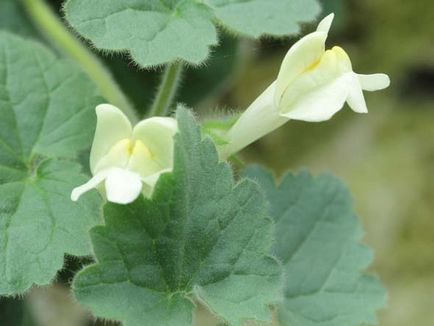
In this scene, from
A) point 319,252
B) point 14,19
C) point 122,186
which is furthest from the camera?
point 14,19

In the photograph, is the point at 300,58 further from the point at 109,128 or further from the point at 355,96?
the point at 109,128

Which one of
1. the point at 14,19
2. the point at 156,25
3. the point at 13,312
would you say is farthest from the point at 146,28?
Result: the point at 14,19

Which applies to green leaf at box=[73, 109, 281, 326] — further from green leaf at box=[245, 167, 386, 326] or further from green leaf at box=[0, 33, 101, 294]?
green leaf at box=[245, 167, 386, 326]

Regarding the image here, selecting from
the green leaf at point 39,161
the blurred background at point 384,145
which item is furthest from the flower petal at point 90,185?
the blurred background at point 384,145

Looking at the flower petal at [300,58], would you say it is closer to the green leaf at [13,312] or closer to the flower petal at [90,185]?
the flower petal at [90,185]

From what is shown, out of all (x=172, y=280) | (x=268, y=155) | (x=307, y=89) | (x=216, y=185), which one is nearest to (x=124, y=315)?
(x=172, y=280)
